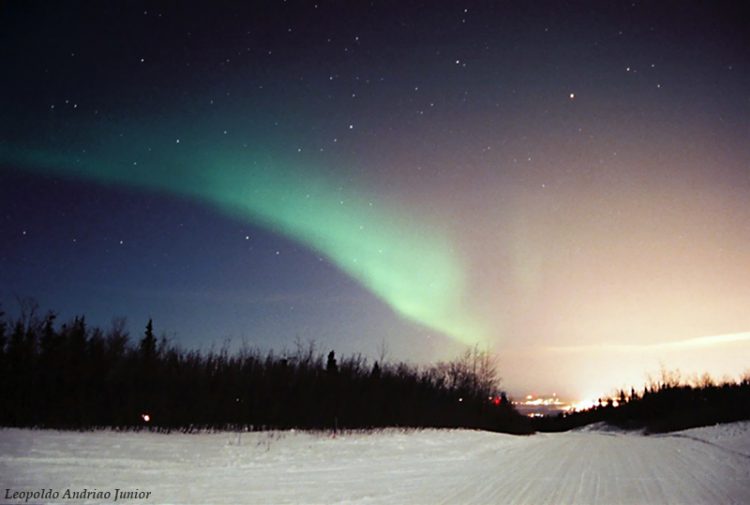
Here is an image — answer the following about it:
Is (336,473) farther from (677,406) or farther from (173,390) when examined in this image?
(677,406)

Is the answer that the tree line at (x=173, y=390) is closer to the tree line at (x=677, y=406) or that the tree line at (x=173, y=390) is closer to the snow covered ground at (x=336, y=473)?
the snow covered ground at (x=336, y=473)

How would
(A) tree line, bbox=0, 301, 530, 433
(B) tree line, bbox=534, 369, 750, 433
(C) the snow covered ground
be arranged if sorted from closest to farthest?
(C) the snow covered ground → (A) tree line, bbox=0, 301, 530, 433 → (B) tree line, bbox=534, 369, 750, 433

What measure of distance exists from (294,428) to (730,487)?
1670cm

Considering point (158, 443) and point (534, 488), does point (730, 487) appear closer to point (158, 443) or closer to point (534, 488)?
point (534, 488)

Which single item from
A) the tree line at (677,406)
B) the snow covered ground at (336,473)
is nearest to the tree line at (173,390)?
the snow covered ground at (336,473)

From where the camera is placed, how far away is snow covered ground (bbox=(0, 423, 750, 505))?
8758mm

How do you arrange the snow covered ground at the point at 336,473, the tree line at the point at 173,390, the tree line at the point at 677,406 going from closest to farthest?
the snow covered ground at the point at 336,473
the tree line at the point at 173,390
the tree line at the point at 677,406

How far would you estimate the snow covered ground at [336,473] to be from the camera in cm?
876

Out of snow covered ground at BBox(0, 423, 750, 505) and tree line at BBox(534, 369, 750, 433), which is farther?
tree line at BBox(534, 369, 750, 433)

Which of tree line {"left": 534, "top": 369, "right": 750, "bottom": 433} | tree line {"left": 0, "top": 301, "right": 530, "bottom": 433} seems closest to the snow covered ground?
tree line {"left": 0, "top": 301, "right": 530, "bottom": 433}

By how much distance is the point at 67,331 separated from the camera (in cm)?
2461

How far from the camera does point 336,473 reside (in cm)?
1161

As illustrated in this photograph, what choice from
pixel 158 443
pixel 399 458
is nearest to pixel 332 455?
pixel 399 458

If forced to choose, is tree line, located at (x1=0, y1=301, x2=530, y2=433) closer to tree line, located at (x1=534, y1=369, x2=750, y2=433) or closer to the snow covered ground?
the snow covered ground
